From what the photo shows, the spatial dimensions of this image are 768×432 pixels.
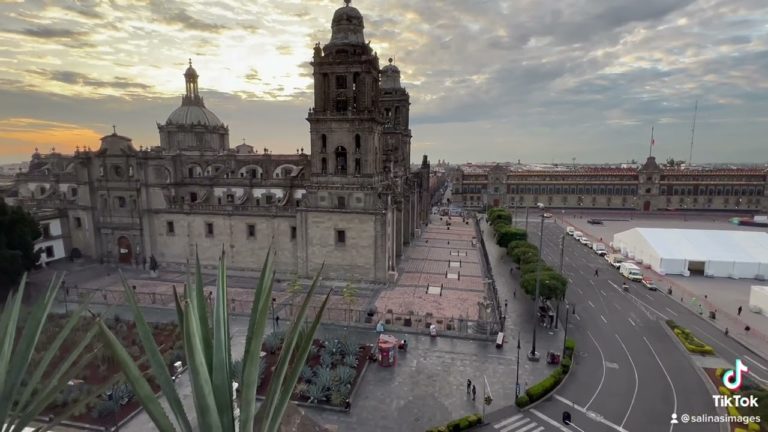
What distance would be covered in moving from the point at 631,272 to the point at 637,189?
76.8 meters

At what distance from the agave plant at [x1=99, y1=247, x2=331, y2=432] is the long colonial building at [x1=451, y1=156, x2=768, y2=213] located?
110 metres

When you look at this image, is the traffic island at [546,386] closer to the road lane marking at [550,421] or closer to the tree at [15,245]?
the road lane marking at [550,421]

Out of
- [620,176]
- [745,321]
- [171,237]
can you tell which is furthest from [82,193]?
[620,176]

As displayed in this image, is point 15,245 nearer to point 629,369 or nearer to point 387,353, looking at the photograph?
point 387,353

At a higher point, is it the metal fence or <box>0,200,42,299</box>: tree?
<box>0,200,42,299</box>: tree

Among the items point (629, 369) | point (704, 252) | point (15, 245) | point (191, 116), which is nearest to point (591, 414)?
point (629, 369)

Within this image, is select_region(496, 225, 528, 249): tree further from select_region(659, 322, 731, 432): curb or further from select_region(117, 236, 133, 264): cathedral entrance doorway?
select_region(117, 236, 133, 264): cathedral entrance doorway

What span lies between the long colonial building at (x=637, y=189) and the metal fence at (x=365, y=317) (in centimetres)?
8470

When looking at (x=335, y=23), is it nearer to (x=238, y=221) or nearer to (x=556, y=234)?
(x=238, y=221)

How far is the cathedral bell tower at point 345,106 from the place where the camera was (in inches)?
1555

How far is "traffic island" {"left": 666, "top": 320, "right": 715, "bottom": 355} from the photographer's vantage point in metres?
28.9

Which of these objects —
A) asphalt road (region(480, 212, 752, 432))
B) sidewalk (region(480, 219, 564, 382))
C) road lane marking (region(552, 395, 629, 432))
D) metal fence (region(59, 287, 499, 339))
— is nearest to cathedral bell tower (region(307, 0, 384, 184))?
metal fence (region(59, 287, 499, 339))

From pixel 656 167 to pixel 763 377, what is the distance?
99.7 meters

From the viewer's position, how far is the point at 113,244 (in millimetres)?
48469
